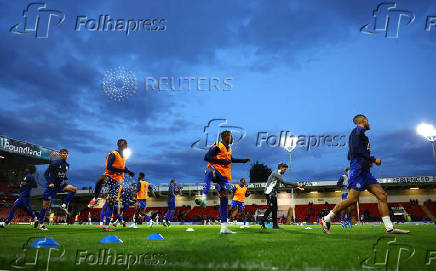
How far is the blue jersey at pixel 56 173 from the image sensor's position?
903cm

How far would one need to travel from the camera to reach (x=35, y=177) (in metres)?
11.0

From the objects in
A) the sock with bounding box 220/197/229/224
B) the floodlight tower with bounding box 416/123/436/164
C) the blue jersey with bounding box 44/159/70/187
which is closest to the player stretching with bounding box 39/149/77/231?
the blue jersey with bounding box 44/159/70/187

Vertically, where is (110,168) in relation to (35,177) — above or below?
above

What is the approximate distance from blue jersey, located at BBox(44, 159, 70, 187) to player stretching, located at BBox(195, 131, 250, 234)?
5.12 m

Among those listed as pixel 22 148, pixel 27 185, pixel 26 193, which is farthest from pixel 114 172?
pixel 22 148

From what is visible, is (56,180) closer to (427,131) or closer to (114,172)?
(114,172)

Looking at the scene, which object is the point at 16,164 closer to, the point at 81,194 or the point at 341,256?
the point at 81,194

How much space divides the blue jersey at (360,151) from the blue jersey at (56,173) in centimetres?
842

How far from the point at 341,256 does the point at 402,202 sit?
43945 mm

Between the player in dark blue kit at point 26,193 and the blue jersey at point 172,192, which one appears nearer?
the player in dark blue kit at point 26,193

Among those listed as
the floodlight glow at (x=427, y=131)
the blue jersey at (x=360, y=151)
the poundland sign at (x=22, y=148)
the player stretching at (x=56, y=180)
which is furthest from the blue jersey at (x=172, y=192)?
the poundland sign at (x=22, y=148)

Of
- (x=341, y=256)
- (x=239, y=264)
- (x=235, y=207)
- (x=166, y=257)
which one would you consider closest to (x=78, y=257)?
(x=166, y=257)

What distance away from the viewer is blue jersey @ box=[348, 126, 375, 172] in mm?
5820

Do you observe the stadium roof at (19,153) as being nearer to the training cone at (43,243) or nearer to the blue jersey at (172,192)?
the blue jersey at (172,192)
